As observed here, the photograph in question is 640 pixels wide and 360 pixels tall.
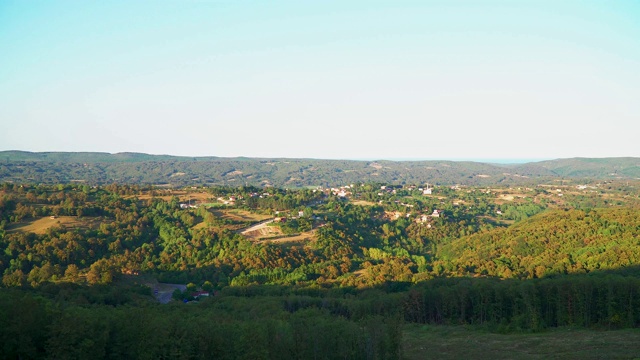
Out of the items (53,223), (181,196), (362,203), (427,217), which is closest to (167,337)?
(53,223)

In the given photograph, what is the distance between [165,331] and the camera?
23469mm

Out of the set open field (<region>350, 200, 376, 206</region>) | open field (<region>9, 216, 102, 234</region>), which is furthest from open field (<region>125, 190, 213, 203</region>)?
open field (<region>350, 200, 376, 206</region>)

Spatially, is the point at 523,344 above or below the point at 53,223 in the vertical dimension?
below

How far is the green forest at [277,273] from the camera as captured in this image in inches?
986

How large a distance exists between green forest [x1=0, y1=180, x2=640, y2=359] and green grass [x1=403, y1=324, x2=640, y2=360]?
278 centimetres

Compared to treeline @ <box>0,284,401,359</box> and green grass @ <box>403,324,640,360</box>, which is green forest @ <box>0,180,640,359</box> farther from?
green grass @ <box>403,324,640,360</box>

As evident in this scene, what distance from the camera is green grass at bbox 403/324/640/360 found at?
1233 inches

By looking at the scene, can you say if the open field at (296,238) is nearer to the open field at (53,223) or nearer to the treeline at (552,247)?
the treeline at (552,247)

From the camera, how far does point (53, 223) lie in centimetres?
7400

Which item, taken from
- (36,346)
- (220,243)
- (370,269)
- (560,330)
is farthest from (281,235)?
(36,346)

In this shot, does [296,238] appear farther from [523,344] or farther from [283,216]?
[523,344]

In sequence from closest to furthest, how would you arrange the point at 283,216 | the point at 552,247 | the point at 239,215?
the point at 552,247 < the point at 239,215 < the point at 283,216

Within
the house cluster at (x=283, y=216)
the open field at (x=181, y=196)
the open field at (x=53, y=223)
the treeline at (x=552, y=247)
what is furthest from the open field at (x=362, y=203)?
the open field at (x=53, y=223)

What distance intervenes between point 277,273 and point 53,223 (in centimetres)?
3710
